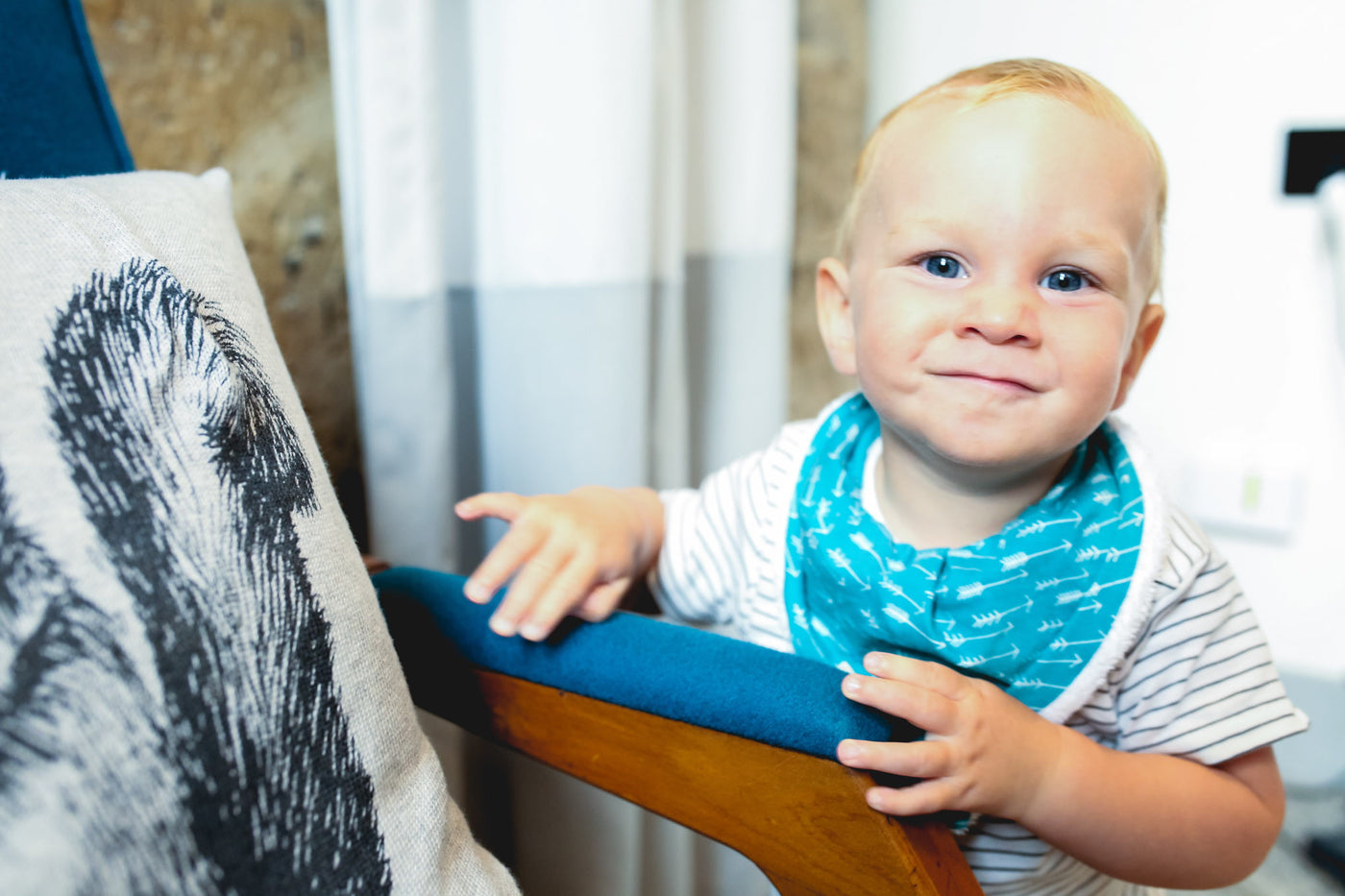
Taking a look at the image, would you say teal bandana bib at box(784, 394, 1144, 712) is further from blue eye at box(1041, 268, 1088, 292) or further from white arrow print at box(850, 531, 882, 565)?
blue eye at box(1041, 268, 1088, 292)

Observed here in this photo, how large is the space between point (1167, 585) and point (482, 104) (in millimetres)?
732

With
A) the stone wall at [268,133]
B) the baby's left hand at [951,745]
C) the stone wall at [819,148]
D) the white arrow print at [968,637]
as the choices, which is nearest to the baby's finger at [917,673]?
the baby's left hand at [951,745]

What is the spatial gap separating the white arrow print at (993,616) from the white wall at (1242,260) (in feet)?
3.19

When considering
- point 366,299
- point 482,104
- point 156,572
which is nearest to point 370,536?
point 366,299

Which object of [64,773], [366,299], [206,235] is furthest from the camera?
[366,299]

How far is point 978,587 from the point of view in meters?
0.63

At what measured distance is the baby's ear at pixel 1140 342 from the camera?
64 centimetres

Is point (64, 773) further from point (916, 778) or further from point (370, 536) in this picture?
point (370, 536)

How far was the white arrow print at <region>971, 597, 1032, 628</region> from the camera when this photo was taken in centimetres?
62

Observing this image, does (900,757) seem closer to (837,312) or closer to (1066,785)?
(1066,785)

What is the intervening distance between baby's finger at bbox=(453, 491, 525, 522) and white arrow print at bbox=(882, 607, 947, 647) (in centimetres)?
27

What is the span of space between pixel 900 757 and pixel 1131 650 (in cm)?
24

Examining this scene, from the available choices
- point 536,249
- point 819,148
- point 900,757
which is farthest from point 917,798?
point 819,148

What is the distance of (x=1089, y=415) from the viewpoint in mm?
567
